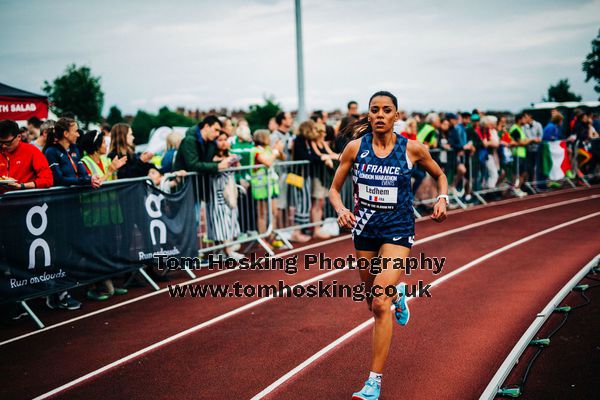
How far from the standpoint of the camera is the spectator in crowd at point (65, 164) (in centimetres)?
802

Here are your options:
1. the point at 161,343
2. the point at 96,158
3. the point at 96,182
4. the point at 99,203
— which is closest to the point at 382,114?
the point at 161,343

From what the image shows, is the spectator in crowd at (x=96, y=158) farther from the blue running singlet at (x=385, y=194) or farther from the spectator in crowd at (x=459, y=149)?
the spectator in crowd at (x=459, y=149)

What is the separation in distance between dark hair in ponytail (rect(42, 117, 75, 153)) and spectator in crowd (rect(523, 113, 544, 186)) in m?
13.7

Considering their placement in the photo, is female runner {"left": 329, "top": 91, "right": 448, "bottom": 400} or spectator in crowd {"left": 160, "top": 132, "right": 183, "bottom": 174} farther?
spectator in crowd {"left": 160, "top": 132, "right": 183, "bottom": 174}

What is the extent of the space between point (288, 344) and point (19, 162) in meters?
3.96

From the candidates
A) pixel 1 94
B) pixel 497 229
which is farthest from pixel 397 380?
pixel 1 94

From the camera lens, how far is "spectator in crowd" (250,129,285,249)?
11242 mm

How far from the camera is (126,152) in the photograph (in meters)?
9.31

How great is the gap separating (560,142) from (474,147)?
13.5 feet

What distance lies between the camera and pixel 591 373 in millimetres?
5156

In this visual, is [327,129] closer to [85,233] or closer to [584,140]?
[85,233]

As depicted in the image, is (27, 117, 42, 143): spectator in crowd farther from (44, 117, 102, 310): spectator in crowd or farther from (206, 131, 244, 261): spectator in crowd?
(44, 117, 102, 310): spectator in crowd

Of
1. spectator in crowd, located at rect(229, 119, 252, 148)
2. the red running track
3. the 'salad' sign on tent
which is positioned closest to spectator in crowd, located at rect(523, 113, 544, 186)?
the red running track

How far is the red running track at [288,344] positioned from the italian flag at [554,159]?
9712 millimetres
